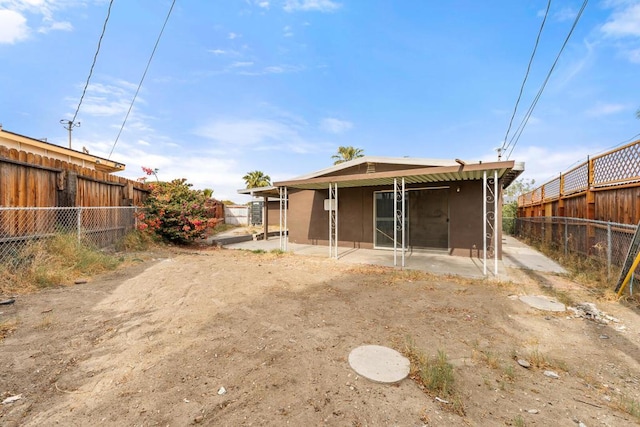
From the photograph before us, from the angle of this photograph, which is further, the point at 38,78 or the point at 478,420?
the point at 38,78

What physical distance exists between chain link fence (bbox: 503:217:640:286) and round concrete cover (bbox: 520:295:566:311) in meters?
1.94

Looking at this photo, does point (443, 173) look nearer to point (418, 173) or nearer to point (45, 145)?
point (418, 173)

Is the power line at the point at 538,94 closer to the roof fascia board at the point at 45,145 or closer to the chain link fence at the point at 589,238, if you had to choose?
the chain link fence at the point at 589,238

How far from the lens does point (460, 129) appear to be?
13141 mm

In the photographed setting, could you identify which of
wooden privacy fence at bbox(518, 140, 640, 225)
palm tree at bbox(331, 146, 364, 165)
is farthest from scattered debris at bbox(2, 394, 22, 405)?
palm tree at bbox(331, 146, 364, 165)

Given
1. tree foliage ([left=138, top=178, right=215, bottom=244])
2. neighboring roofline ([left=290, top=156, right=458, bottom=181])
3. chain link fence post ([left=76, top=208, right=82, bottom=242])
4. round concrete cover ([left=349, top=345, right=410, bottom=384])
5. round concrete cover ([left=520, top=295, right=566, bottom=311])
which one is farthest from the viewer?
tree foliage ([left=138, top=178, right=215, bottom=244])

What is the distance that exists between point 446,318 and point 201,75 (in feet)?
33.2

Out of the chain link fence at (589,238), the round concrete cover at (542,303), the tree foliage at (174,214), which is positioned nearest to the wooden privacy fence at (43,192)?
the tree foliage at (174,214)

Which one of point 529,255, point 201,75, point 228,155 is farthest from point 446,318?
point 228,155

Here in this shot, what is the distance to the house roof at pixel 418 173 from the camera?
558 centimetres

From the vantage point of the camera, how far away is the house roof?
5578 millimetres

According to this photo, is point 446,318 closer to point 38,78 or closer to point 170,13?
point 170,13

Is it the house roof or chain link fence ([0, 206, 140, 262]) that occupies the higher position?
the house roof

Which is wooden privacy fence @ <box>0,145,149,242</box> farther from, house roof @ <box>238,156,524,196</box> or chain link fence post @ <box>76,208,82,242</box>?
house roof @ <box>238,156,524,196</box>
